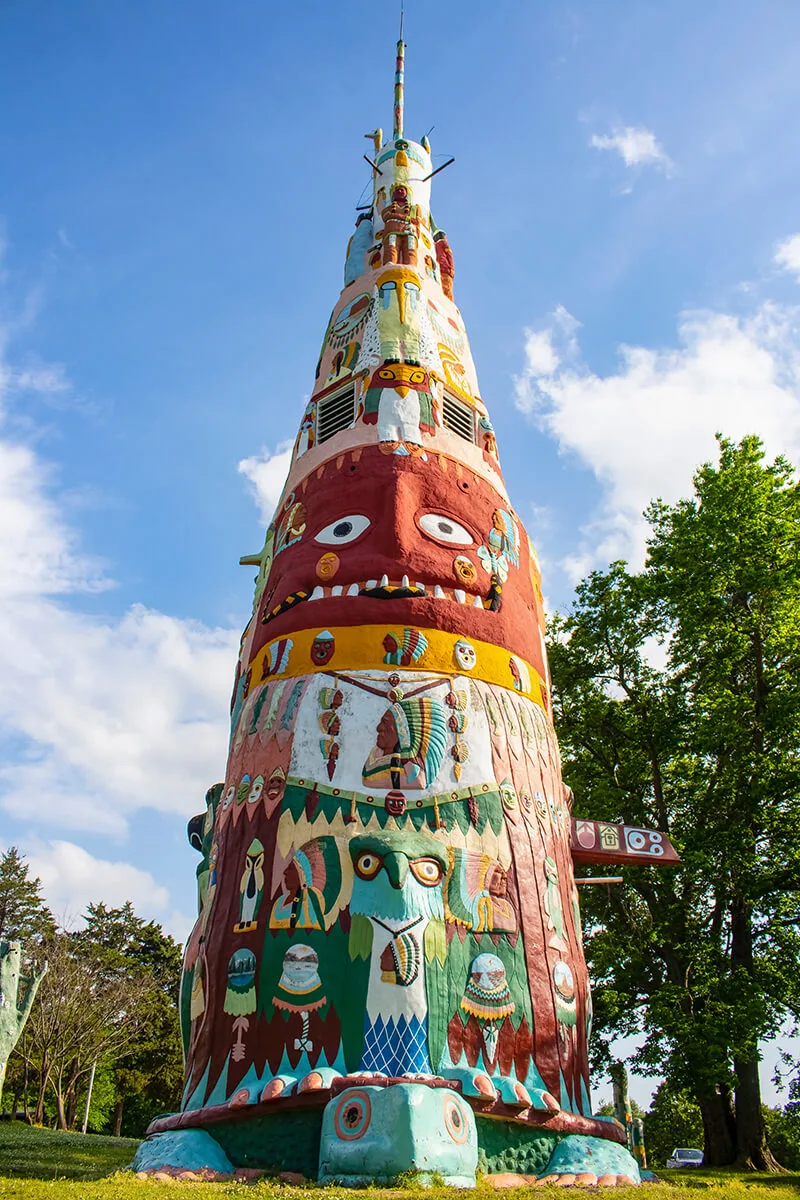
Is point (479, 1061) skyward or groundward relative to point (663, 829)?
groundward

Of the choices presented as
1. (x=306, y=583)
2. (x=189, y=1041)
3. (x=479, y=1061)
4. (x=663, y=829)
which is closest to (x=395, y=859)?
(x=479, y=1061)

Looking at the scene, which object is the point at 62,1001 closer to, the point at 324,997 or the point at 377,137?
the point at 324,997

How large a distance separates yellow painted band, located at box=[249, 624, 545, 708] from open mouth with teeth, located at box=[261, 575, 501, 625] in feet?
1.16

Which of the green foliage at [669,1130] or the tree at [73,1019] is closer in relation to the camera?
the tree at [73,1019]

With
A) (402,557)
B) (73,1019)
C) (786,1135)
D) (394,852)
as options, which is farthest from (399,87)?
(786,1135)

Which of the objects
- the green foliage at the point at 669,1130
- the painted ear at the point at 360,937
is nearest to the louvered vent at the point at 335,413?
the painted ear at the point at 360,937

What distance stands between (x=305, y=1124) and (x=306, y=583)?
7.46 m

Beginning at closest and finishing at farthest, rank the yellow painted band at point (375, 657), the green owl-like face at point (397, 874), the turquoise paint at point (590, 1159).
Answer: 1. the turquoise paint at point (590, 1159)
2. the green owl-like face at point (397, 874)
3. the yellow painted band at point (375, 657)

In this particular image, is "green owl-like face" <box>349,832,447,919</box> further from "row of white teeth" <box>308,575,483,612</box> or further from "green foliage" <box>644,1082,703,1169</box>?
"green foliage" <box>644,1082,703,1169</box>

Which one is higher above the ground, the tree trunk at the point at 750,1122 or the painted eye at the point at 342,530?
the painted eye at the point at 342,530

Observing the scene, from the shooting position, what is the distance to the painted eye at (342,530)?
15.1m

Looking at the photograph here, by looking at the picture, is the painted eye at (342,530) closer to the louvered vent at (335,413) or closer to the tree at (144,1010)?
the louvered vent at (335,413)

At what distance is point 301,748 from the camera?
1291cm

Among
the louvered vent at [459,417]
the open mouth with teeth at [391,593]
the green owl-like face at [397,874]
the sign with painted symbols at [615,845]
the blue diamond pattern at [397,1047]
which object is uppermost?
the louvered vent at [459,417]
